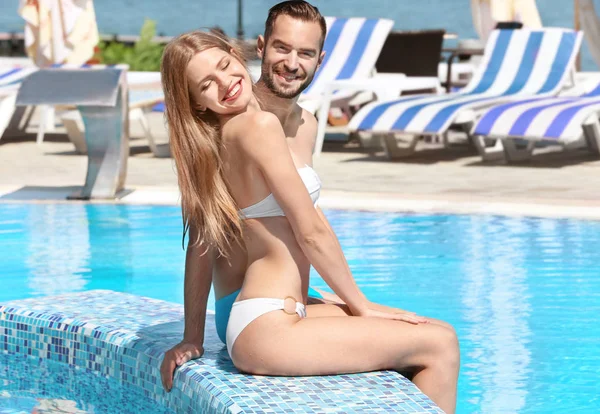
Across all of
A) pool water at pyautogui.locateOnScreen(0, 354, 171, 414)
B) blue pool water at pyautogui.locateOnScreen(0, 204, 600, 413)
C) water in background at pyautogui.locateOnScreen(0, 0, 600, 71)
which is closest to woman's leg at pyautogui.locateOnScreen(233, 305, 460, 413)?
pool water at pyautogui.locateOnScreen(0, 354, 171, 414)

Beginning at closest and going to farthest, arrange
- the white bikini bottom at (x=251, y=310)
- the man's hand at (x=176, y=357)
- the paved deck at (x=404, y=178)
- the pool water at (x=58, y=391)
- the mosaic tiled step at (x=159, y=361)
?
1. the mosaic tiled step at (x=159, y=361)
2. the white bikini bottom at (x=251, y=310)
3. the man's hand at (x=176, y=357)
4. the pool water at (x=58, y=391)
5. the paved deck at (x=404, y=178)

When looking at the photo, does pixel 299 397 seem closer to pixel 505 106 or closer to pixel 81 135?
pixel 505 106

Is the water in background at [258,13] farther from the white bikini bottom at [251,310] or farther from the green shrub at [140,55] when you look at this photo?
the white bikini bottom at [251,310]

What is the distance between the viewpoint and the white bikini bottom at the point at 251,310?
3023 millimetres

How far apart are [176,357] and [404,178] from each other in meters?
6.13

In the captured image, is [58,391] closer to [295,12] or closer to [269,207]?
[269,207]

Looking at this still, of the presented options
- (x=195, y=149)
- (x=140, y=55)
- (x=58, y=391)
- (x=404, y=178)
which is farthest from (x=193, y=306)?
(x=140, y=55)

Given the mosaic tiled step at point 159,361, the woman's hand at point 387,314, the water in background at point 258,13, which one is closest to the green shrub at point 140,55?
the mosaic tiled step at point 159,361

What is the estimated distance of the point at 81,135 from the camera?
11086 millimetres

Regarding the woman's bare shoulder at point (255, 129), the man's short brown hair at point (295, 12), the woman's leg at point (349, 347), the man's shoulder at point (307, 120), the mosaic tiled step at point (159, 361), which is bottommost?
the mosaic tiled step at point (159, 361)

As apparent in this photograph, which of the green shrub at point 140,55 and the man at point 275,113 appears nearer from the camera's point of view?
the man at point 275,113

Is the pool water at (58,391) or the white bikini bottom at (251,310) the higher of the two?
the white bikini bottom at (251,310)

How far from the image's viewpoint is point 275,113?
3.27 metres

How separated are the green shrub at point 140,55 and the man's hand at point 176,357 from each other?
43.8ft
